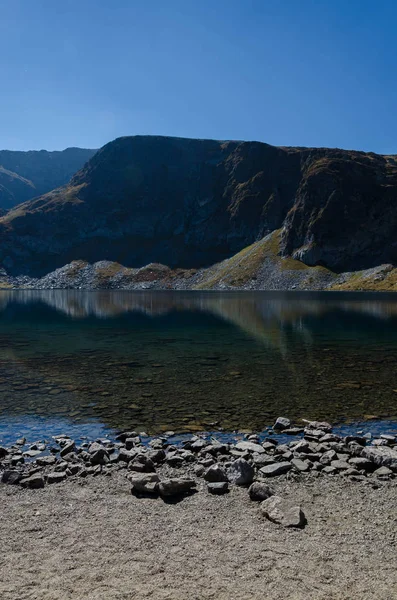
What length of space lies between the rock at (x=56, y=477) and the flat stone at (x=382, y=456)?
11.0 metres

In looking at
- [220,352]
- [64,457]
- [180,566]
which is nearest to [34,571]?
[180,566]

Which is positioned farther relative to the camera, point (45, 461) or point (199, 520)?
point (45, 461)

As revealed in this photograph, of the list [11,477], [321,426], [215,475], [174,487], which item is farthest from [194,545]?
[321,426]

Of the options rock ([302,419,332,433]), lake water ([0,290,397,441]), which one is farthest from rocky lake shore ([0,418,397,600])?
lake water ([0,290,397,441])

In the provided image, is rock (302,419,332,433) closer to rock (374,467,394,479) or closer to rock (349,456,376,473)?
rock (349,456,376,473)

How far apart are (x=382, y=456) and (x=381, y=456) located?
36mm

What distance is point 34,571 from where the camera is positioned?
9.39 m

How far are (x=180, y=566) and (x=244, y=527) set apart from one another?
2445 millimetres

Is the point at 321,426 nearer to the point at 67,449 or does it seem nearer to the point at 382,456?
the point at 382,456

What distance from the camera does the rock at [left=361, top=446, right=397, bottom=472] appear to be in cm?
1544

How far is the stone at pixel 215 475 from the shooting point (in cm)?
1443

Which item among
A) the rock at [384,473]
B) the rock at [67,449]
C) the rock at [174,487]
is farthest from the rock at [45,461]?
the rock at [384,473]

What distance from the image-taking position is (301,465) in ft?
51.0

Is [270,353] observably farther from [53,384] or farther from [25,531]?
[25,531]
